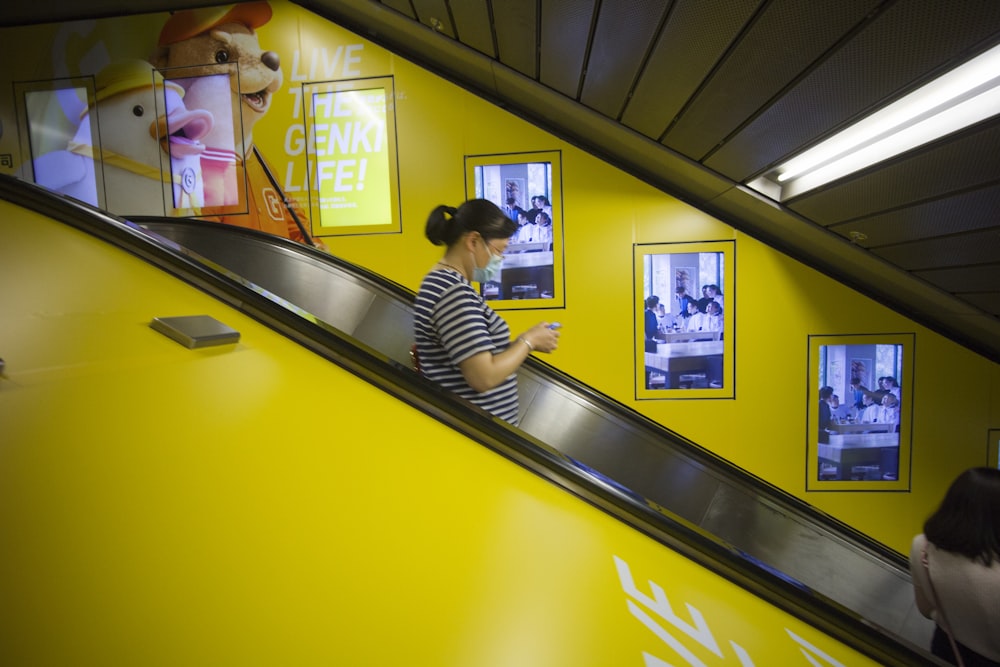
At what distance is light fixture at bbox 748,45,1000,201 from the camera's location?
163 centimetres

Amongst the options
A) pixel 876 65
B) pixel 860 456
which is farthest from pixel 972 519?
pixel 860 456

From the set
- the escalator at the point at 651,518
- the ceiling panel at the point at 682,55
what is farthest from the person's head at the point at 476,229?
the ceiling panel at the point at 682,55

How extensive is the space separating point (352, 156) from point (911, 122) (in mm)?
3781

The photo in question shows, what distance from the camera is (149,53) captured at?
4281 mm

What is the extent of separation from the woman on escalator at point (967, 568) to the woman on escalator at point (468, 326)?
1.75 m

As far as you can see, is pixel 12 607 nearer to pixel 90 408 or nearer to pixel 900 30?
pixel 90 408

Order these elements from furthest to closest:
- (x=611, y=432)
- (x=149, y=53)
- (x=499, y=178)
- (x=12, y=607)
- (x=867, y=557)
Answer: (x=149, y=53)
(x=499, y=178)
(x=611, y=432)
(x=867, y=557)
(x=12, y=607)

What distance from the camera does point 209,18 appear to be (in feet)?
13.7

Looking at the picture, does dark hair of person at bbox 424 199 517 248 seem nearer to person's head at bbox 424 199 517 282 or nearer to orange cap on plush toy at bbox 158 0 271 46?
person's head at bbox 424 199 517 282

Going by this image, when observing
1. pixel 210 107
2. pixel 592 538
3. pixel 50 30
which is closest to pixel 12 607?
pixel 592 538

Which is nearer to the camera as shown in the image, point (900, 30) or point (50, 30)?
point (900, 30)

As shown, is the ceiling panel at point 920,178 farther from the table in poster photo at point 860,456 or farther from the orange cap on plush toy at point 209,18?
the orange cap on plush toy at point 209,18

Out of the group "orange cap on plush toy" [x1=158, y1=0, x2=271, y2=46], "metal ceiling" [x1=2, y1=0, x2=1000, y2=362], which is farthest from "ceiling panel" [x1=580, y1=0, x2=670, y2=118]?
"orange cap on plush toy" [x1=158, y1=0, x2=271, y2=46]

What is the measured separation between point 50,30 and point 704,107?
19.0 ft
